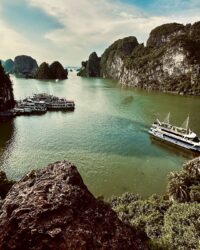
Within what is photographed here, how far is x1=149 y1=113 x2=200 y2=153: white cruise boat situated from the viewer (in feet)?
191

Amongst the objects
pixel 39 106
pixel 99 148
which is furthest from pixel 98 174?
pixel 39 106

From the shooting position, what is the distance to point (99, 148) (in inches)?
2282

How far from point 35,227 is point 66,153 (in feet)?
149

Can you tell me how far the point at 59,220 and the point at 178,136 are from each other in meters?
54.6

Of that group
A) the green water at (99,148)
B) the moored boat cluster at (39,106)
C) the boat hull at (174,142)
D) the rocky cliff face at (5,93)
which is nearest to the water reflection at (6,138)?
the green water at (99,148)

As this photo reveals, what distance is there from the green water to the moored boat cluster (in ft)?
14.1

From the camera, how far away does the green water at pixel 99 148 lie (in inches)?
1742

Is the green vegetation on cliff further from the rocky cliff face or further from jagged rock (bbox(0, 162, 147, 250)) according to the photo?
the rocky cliff face

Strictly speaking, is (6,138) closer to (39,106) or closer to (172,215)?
(39,106)

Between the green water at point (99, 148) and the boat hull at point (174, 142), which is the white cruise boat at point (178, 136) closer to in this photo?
the boat hull at point (174, 142)

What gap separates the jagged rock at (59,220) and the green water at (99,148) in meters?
29.1

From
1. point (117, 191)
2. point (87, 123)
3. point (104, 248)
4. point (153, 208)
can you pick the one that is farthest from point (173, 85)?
point (104, 248)

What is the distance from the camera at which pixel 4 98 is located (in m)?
92.4

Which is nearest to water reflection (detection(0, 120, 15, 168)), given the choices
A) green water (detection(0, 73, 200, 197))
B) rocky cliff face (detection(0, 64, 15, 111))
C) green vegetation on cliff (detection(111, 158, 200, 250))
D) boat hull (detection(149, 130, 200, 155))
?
green water (detection(0, 73, 200, 197))
